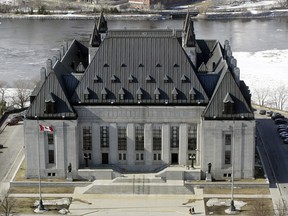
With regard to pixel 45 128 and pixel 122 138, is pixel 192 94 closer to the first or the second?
pixel 122 138

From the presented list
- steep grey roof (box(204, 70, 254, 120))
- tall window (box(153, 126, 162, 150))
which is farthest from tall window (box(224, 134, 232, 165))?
tall window (box(153, 126, 162, 150))

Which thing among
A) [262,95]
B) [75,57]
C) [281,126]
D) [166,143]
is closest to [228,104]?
[166,143]

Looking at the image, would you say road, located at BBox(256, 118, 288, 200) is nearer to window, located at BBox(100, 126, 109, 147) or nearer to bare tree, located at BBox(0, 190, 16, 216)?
window, located at BBox(100, 126, 109, 147)

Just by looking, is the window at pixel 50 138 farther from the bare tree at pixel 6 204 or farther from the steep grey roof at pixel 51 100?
the bare tree at pixel 6 204

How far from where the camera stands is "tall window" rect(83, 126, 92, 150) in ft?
274

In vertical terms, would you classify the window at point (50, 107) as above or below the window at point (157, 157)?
above

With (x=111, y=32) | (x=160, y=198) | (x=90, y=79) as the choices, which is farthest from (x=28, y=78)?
(x=160, y=198)

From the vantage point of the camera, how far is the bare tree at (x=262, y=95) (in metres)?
116

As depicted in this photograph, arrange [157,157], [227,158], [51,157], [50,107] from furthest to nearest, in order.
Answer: [157,157], [51,157], [227,158], [50,107]

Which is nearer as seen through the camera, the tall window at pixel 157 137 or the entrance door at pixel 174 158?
the tall window at pixel 157 137

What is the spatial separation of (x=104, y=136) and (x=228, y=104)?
47.7 feet

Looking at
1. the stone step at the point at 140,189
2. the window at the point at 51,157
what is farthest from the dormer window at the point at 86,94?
the stone step at the point at 140,189

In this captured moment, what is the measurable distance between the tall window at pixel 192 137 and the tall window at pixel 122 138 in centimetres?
726

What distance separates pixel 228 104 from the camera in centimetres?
8012
